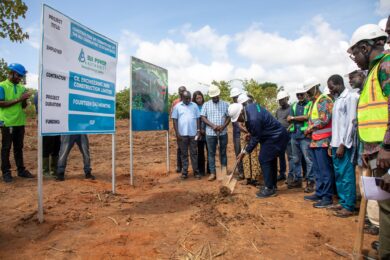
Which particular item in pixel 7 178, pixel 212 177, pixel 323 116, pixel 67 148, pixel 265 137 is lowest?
pixel 212 177

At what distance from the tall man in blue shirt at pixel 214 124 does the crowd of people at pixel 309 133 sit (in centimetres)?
2

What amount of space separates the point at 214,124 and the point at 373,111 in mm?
4026

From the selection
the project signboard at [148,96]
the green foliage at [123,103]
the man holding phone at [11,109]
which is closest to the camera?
the man holding phone at [11,109]

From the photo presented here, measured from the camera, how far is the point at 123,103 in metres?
22.8

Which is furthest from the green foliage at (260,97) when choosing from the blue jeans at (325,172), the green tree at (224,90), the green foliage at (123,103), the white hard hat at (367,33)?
the white hard hat at (367,33)

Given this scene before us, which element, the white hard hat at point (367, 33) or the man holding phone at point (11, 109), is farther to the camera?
the man holding phone at point (11, 109)

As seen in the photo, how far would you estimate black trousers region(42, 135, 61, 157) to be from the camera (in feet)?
21.1

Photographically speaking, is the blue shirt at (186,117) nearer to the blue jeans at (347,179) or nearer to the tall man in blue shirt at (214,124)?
the tall man in blue shirt at (214,124)

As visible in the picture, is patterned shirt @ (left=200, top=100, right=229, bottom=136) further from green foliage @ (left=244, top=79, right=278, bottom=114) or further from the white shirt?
green foliage @ (left=244, top=79, right=278, bottom=114)

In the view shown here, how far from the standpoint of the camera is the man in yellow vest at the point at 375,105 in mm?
2311

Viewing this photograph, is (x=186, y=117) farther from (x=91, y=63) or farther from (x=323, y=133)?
(x=323, y=133)

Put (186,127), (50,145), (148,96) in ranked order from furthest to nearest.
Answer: (148,96)
(186,127)
(50,145)

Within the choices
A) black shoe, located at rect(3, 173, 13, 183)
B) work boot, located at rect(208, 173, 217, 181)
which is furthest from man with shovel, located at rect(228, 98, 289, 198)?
black shoe, located at rect(3, 173, 13, 183)

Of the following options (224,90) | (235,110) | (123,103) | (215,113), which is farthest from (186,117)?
(123,103)
